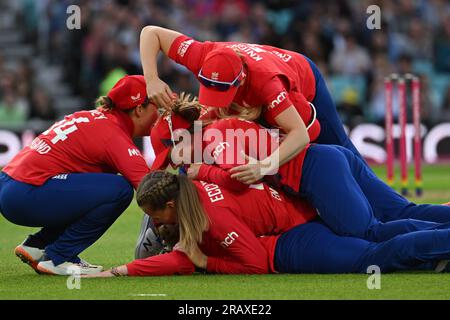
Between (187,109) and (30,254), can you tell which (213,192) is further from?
(30,254)

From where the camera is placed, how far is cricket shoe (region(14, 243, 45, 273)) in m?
7.34

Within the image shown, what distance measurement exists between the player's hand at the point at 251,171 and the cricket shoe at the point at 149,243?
1.01 m

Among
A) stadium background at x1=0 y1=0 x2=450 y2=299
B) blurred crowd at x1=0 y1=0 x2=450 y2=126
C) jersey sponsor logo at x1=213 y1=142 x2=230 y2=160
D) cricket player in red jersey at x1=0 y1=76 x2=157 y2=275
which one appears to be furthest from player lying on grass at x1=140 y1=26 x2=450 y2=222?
blurred crowd at x1=0 y1=0 x2=450 y2=126

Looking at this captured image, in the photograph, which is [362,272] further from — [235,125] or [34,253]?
[34,253]

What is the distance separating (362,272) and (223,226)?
982mm

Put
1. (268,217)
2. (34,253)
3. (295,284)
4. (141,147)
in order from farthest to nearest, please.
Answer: (141,147), (34,253), (268,217), (295,284)

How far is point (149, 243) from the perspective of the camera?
24.4 feet

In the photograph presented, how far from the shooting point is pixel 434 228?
6855mm

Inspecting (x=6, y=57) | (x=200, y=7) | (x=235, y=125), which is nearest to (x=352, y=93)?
(x=200, y=7)

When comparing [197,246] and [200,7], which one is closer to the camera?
[197,246]

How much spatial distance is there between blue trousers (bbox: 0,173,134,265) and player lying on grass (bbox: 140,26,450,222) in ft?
2.31

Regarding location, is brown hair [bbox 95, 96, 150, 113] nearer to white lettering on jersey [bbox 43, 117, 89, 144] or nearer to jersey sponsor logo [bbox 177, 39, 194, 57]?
white lettering on jersey [bbox 43, 117, 89, 144]

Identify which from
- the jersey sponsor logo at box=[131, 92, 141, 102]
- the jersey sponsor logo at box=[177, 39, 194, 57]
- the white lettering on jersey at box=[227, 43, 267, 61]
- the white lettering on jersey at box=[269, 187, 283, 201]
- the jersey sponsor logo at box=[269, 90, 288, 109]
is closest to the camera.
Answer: the jersey sponsor logo at box=[269, 90, 288, 109]

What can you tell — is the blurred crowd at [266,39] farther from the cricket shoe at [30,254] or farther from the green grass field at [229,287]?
the green grass field at [229,287]
